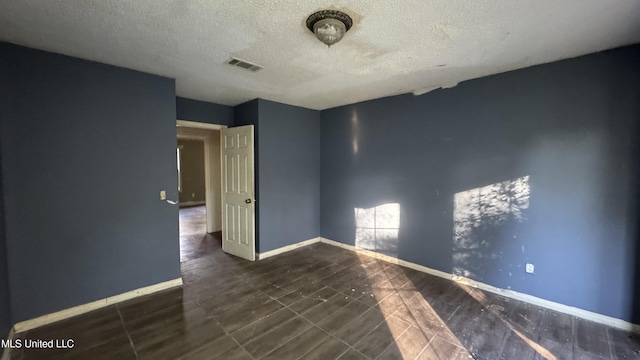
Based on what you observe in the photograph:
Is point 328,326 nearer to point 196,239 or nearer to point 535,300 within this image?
point 535,300

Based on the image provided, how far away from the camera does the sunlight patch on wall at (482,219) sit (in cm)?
281

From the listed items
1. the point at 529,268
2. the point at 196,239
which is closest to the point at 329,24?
the point at 529,268

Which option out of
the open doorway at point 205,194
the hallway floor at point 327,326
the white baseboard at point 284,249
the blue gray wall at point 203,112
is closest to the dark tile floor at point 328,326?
the hallway floor at point 327,326

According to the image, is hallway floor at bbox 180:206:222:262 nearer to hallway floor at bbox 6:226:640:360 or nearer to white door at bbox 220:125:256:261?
white door at bbox 220:125:256:261

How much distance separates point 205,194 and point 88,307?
4422mm

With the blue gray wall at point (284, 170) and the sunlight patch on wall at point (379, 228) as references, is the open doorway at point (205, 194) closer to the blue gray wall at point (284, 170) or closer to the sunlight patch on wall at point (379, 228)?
the blue gray wall at point (284, 170)

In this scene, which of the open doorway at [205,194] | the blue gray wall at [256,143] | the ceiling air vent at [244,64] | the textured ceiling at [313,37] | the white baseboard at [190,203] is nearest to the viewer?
the textured ceiling at [313,37]

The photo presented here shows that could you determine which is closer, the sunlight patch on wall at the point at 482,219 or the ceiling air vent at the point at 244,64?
the ceiling air vent at the point at 244,64

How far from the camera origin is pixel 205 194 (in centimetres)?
682

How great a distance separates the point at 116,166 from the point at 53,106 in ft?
2.32

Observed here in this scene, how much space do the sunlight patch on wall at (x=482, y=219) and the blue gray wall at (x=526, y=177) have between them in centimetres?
1

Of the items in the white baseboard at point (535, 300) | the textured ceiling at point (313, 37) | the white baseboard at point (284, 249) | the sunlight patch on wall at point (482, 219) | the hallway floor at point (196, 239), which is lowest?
the white baseboard at point (535, 300)

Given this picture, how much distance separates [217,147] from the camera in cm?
570

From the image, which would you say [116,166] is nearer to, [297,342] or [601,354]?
[297,342]
